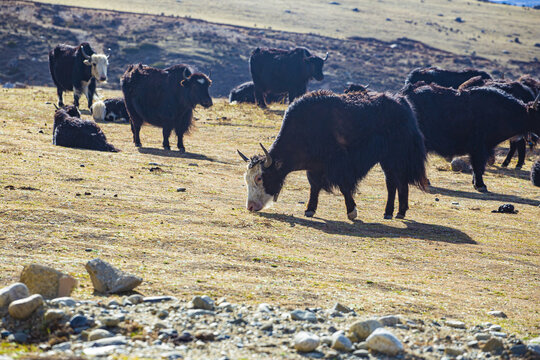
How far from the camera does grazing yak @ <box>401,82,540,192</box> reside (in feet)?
41.8

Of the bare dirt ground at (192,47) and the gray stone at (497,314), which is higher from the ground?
the bare dirt ground at (192,47)

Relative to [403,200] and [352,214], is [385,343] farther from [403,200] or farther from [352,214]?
[403,200]

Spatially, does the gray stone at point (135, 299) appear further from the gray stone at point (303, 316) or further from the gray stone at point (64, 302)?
the gray stone at point (303, 316)

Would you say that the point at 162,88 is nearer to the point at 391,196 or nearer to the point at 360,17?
the point at 391,196

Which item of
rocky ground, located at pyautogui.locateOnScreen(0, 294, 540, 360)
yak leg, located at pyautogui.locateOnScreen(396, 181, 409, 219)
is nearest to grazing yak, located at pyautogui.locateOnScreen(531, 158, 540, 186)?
yak leg, located at pyautogui.locateOnScreen(396, 181, 409, 219)

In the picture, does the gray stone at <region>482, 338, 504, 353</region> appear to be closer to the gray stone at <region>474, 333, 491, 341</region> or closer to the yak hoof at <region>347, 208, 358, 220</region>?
the gray stone at <region>474, 333, 491, 341</region>

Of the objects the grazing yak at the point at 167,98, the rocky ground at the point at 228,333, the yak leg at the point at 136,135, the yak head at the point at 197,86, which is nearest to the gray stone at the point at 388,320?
the rocky ground at the point at 228,333

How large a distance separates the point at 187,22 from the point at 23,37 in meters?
14.4

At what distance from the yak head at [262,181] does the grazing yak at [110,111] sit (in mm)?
9453

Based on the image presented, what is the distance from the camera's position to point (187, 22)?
5406 cm

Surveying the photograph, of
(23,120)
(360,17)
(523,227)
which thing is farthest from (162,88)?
(360,17)

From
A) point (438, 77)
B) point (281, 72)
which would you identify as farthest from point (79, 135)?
point (281, 72)

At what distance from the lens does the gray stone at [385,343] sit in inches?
171

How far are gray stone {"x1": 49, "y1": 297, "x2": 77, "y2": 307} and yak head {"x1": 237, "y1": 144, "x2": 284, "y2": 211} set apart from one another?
4.83 metres
